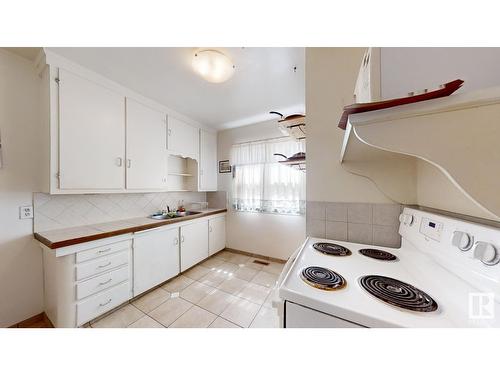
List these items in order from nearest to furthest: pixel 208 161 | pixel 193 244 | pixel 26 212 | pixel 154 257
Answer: pixel 26 212 < pixel 154 257 < pixel 193 244 < pixel 208 161

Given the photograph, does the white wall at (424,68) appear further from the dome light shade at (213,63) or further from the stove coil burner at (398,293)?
the dome light shade at (213,63)

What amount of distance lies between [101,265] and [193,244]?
3.60 feet

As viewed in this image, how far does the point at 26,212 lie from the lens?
1.43m

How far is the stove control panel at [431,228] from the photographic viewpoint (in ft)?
2.03

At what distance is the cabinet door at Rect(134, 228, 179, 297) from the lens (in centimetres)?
176

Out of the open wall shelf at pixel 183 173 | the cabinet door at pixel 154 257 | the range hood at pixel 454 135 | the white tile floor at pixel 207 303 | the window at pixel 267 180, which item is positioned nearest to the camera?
the range hood at pixel 454 135

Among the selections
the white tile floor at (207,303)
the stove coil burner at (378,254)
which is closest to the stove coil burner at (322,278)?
the stove coil burner at (378,254)

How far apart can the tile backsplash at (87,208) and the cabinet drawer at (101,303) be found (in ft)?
2.54

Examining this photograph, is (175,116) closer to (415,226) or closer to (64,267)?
(64,267)

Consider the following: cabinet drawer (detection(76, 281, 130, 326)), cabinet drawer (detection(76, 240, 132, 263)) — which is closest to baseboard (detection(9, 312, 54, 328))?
cabinet drawer (detection(76, 281, 130, 326))

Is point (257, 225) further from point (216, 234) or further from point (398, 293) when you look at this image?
point (398, 293)

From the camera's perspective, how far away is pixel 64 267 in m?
1.31

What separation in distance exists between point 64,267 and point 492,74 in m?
2.56

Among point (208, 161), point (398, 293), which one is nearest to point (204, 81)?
point (208, 161)
